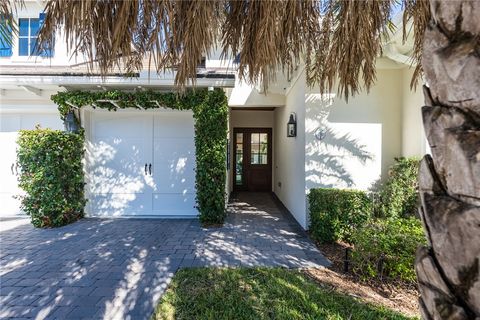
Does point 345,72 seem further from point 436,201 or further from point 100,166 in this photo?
point 100,166

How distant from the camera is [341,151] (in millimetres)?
5789

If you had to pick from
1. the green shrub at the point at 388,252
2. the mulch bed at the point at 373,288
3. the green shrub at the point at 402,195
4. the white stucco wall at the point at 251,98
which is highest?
the white stucco wall at the point at 251,98

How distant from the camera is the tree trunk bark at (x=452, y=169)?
975 mm

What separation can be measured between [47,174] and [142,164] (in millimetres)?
2127

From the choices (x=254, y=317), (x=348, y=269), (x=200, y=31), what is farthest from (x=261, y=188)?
(x=200, y=31)

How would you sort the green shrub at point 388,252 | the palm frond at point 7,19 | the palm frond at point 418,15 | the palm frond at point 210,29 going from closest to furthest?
the palm frond at point 210,29, the palm frond at point 7,19, the palm frond at point 418,15, the green shrub at point 388,252

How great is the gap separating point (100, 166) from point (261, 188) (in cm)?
693

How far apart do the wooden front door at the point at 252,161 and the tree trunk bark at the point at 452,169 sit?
10.6 metres

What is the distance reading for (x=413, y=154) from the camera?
5.49 meters

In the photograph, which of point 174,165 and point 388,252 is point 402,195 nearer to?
point 388,252

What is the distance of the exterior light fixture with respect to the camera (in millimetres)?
6410

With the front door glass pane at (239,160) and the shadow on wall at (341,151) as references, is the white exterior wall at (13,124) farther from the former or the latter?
the shadow on wall at (341,151)

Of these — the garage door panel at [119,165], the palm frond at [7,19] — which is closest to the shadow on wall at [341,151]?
the garage door panel at [119,165]

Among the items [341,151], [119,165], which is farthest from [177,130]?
[341,151]
